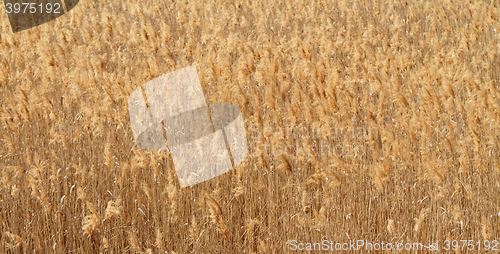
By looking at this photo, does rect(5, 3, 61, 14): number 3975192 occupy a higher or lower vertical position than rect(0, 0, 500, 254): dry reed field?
higher

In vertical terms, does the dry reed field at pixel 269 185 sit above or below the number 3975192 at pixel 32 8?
below

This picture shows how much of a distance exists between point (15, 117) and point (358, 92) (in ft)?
6.84

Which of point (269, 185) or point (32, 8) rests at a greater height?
point (32, 8)

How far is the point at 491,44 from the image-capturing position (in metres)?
3.41

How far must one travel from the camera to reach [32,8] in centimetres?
599

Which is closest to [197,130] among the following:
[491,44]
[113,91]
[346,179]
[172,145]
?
[172,145]

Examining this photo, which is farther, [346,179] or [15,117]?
[15,117]

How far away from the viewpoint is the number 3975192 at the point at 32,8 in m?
5.66

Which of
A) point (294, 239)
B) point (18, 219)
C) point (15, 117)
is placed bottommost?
point (294, 239)

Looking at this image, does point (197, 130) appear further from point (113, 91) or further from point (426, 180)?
point (426, 180)

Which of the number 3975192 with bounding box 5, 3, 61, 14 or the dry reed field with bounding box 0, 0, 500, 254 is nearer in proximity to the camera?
the dry reed field with bounding box 0, 0, 500, 254

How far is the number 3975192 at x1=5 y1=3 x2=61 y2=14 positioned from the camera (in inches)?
223

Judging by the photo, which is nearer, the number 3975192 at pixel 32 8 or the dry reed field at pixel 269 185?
the dry reed field at pixel 269 185

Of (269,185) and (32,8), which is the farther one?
(32,8)
